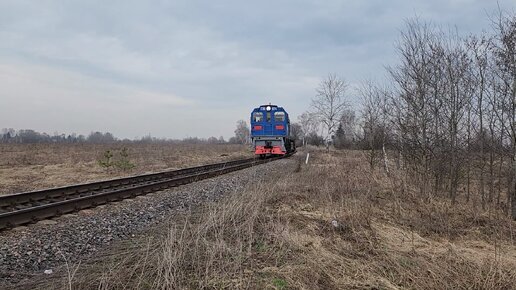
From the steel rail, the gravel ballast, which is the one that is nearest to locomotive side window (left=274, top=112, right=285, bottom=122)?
the steel rail

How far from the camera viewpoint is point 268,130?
98.5 feet

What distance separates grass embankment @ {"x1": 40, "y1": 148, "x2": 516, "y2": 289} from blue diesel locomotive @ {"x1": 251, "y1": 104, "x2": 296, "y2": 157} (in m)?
21.1

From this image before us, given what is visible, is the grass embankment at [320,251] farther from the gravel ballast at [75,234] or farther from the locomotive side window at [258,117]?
the locomotive side window at [258,117]

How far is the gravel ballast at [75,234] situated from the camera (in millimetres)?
5187

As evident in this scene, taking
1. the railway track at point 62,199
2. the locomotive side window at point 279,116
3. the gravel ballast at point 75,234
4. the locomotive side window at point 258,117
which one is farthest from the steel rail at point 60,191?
the locomotive side window at point 279,116

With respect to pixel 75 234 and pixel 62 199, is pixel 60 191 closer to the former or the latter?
pixel 62 199

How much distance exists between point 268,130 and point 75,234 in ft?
77.9

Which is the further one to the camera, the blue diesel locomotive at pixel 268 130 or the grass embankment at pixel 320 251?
the blue diesel locomotive at pixel 268 130

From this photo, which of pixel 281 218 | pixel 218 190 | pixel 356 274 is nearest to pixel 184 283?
pixel 356 274

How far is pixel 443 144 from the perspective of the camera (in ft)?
38.6

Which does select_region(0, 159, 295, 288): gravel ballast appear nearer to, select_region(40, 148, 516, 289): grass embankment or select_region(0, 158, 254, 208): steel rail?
select_region(40, 148, 516, 289): grass embankment

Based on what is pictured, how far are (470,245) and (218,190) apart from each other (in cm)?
814

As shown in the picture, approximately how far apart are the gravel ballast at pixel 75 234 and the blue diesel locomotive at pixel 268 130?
19.0 m

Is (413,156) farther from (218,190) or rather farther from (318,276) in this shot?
(318,276)
